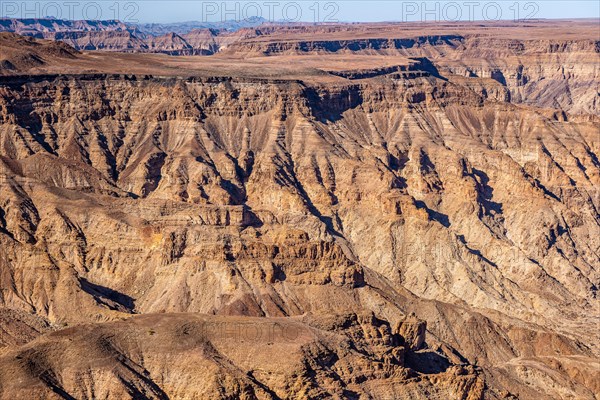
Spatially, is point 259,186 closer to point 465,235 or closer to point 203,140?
point 203,140

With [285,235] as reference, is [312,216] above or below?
below

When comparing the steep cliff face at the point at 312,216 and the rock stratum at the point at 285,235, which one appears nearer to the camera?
the rock stratum at the point at 285,235

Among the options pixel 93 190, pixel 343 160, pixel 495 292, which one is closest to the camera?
pixel 495 292

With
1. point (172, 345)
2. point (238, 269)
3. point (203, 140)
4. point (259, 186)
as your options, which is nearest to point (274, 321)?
point (172, 345)

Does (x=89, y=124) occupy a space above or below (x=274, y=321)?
above

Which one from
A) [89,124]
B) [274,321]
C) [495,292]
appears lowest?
[495,292]

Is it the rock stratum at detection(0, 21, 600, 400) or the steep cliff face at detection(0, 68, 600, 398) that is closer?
the rock stratum at detection(0, 21, 600, 400)

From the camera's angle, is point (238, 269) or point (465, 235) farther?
point (465, 235)

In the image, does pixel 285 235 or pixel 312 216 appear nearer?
pixel 285 235
